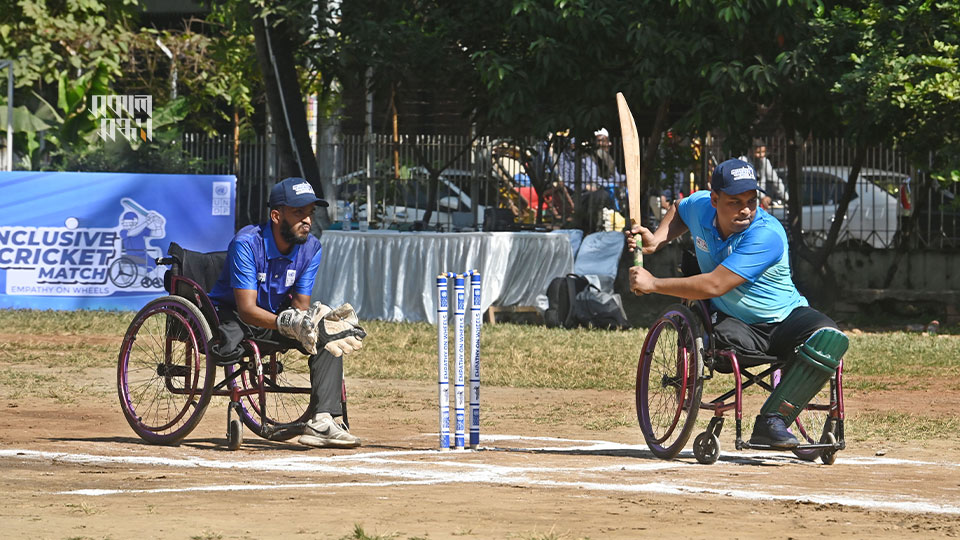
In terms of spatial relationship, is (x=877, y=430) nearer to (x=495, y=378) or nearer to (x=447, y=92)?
(x=495, y=378)

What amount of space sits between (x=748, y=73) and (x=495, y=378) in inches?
285

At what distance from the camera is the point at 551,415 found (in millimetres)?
10828

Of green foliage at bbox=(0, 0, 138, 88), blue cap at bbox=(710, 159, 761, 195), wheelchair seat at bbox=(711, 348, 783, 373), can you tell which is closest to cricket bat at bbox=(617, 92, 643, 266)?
blue cap at bbox=(710, 159, 761, 195)

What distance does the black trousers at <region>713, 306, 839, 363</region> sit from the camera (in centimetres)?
809

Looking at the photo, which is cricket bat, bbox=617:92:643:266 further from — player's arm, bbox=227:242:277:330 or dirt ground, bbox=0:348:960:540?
player's arm, bbox=227:242:277:330

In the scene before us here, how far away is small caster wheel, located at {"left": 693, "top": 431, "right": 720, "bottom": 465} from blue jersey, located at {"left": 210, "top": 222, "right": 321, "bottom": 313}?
91.0 inches

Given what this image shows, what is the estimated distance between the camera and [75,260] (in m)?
19.2

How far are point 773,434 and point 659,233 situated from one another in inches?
54.6

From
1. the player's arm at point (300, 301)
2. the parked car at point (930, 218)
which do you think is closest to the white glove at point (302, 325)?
the player's arm at point (300, 301)

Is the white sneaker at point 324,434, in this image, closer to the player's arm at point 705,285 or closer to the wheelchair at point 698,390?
the wheelchair at point 698,390

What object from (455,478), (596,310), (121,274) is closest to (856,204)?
(596,310)

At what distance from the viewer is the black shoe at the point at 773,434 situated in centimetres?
809

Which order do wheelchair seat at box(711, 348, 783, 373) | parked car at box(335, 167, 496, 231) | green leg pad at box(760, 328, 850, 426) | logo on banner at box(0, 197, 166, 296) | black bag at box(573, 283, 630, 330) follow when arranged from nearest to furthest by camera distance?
green leg pad at box(760, 328, 850, 426) → wheelchair seat at box(711, 348, 783, 373) → black bag at box(573, 283, 630, 330) → logo on banner at box(0, 197, 166, 296) → parked car at box(335, 167, 496, 231)

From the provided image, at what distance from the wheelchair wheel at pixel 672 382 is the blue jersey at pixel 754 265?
27 cm
